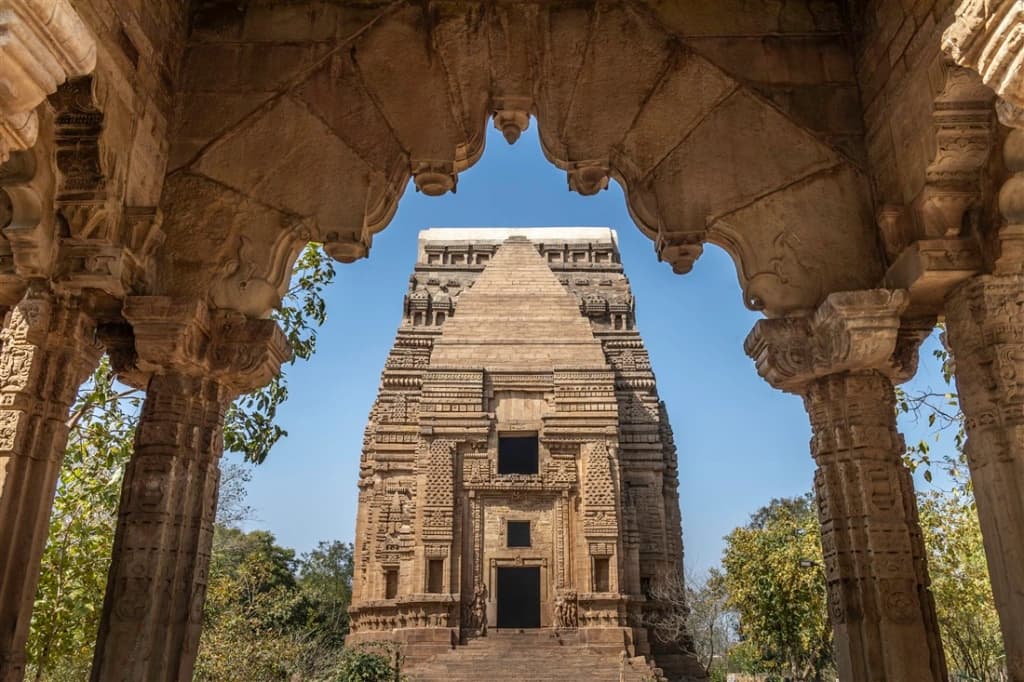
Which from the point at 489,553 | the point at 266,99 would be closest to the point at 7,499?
the point at 266,99

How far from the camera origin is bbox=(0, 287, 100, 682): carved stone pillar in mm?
3584

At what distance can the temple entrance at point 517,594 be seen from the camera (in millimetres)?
21062

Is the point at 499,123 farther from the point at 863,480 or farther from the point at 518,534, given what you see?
the point at 518,534

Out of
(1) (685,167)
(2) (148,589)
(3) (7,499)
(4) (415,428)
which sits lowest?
(2) (148,589)

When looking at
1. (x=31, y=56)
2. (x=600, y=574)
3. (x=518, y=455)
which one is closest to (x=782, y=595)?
(x=600, y=574)

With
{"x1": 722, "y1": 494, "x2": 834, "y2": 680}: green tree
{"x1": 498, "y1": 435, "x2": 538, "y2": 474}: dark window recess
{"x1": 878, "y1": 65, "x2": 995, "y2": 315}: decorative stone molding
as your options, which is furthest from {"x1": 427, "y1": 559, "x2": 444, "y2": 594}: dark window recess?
{"x1": 878, "y1": 65, "x2": 995, "y2": 315}: decorative stone molding

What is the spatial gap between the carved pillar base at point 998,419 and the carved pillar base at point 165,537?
12.5ft

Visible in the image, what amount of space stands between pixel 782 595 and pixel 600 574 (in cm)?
540

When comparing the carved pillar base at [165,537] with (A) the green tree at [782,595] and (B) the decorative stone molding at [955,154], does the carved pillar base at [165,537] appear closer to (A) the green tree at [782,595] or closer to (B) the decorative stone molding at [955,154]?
(B) the decorative stone molding at [955,154]

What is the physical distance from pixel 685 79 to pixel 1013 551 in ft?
9.71

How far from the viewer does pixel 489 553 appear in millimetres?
Result: 20516

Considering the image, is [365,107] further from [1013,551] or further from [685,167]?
[1013,551]

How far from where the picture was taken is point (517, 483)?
21234mm

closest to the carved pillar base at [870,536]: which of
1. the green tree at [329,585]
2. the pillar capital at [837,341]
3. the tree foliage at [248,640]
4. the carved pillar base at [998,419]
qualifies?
the pillar capital at [837,341]
